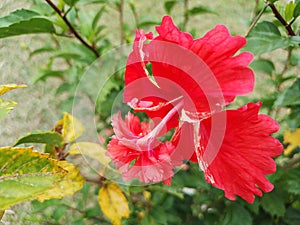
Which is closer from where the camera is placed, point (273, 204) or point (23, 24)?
point (23, 24)

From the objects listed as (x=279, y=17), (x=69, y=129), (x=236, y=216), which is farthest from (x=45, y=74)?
(x=279, y=17)

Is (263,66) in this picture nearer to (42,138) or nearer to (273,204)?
(273,204)

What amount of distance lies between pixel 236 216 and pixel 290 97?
33cm

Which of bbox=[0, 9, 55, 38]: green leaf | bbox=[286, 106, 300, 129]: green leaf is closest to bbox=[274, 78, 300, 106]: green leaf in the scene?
bbox=[286, 106, 300, 129]: green leaf

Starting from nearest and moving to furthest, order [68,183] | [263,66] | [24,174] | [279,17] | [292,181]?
1. [24,174]
2. [279,17]
3. [68,183]
4. [292,181]
5. [263,66]

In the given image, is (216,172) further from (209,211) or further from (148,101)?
(209,211)

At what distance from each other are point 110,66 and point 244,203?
472mm

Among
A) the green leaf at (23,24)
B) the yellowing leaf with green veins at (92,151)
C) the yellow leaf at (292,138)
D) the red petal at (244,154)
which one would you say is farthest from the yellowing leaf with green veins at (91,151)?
the yellow leaf at (292,138)

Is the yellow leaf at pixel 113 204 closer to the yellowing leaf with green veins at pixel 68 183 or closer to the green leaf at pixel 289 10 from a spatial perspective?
the yellowing leaf with green veins at pixel 68 183

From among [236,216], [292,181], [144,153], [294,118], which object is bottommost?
[236,216]

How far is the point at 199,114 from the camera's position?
528mm

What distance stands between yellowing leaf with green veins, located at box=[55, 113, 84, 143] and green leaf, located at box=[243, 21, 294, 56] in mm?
355

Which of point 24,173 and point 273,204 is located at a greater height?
point 24,173

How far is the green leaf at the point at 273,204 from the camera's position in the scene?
3.34 feet
